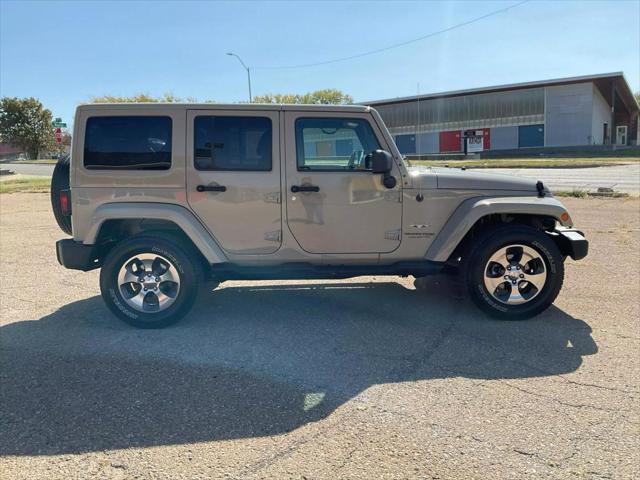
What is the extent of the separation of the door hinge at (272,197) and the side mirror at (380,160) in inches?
35.6

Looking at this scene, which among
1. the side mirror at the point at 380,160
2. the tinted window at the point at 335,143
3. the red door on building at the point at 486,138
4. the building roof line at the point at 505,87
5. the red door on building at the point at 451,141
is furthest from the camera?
the red door on building at the point at 451,141

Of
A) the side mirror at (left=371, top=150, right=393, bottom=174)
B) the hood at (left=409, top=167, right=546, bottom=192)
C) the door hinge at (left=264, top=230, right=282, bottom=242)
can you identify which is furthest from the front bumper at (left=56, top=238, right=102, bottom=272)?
the hood at (left=409, top=167, right=546, bottom=192)

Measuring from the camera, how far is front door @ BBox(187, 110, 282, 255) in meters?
4.59

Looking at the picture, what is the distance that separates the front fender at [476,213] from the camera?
4648 millimetres

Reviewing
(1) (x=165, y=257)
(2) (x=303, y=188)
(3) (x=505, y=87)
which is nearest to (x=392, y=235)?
(2) (x=303, y=188)

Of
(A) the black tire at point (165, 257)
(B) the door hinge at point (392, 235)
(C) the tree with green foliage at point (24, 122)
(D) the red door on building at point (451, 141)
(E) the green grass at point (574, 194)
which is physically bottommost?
(A) the black tire at point (165, 257)

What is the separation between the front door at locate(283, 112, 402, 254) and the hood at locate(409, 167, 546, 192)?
0.84 ft

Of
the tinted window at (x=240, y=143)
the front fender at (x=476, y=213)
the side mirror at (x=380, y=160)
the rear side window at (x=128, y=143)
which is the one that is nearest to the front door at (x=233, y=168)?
the tinted window at (x=240, y=143)

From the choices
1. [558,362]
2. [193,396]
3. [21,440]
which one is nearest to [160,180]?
[193,396]

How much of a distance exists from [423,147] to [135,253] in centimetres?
6293

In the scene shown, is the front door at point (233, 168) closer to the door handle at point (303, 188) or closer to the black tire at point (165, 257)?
the door handle at point (303, 188)

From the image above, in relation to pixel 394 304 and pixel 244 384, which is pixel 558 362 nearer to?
pixel 394 304

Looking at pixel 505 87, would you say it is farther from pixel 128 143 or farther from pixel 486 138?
pixel 128 143

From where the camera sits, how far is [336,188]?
4652 mm
